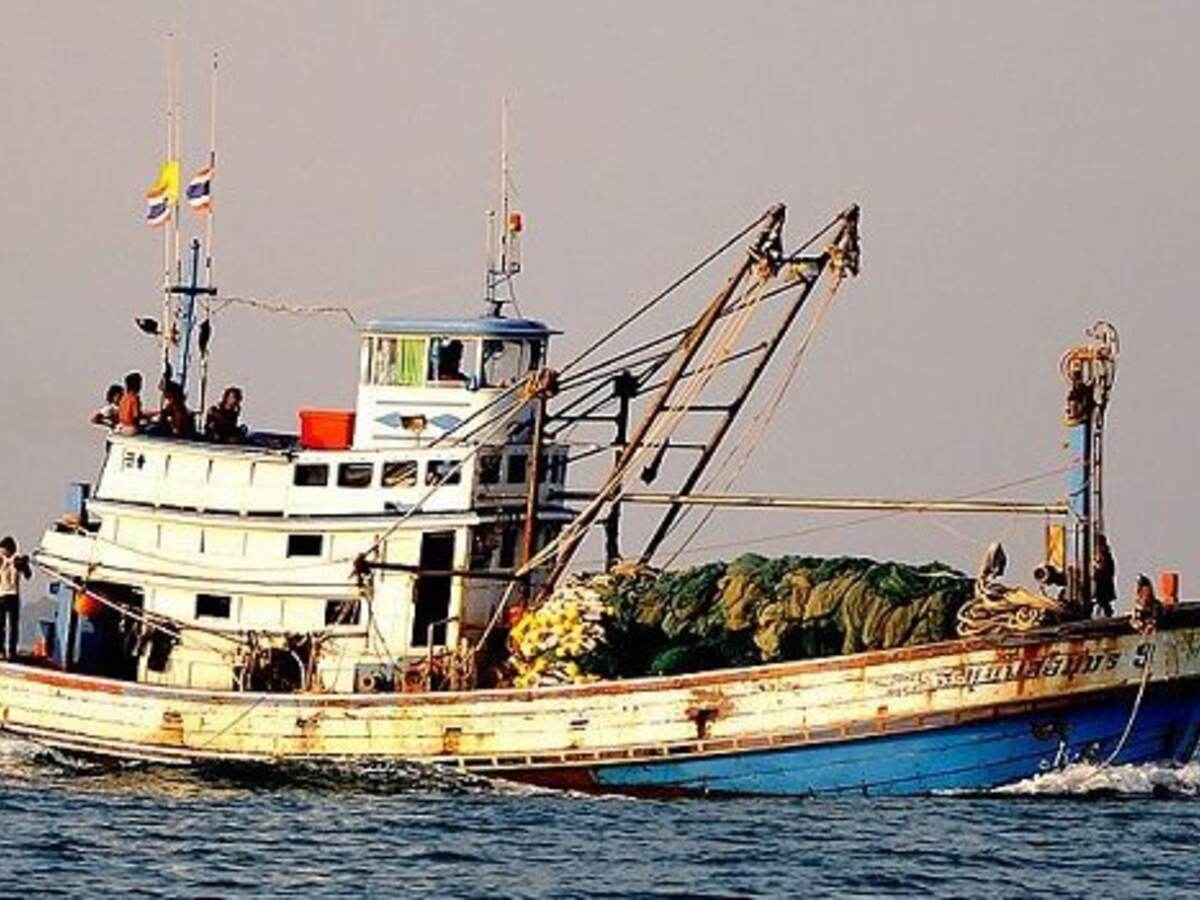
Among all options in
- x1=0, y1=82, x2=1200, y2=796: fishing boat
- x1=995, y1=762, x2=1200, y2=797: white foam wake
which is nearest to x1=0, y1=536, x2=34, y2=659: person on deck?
x1=0, y1=82, x2=1200, y2=796: fishing boat

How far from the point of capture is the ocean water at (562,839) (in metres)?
33.9

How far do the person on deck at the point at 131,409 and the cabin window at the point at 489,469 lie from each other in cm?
488

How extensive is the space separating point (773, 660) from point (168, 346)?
34.8ft

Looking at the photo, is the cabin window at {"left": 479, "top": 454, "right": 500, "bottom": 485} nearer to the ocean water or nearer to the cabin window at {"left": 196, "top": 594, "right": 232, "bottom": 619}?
the cabin window at {"left": 196, "top": 594, "right": 232, "bottom": 619}

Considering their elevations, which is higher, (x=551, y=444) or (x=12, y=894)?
(x=551, y=444)

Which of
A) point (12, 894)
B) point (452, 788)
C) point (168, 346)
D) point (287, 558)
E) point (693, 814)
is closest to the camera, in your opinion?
point (12, 894)

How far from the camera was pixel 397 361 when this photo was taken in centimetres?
4459

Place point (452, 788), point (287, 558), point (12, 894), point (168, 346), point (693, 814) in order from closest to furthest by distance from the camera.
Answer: point (12, 894) < point (693, 814) < point (452, 788) < point (287, 558) < point (168, 346)

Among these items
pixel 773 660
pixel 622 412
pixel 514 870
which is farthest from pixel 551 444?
pixel 514 870

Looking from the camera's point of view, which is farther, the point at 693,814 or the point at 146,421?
the point at 146,421

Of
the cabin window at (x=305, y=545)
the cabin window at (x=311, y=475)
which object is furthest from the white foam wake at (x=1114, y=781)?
the cabin window at (x=311, y=475)

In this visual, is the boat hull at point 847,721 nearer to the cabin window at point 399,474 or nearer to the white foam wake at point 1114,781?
the white foam wake at point 1114,781

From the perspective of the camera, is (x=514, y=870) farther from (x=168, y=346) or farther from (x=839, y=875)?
(x=168, y=346)

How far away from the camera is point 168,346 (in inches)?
1858
